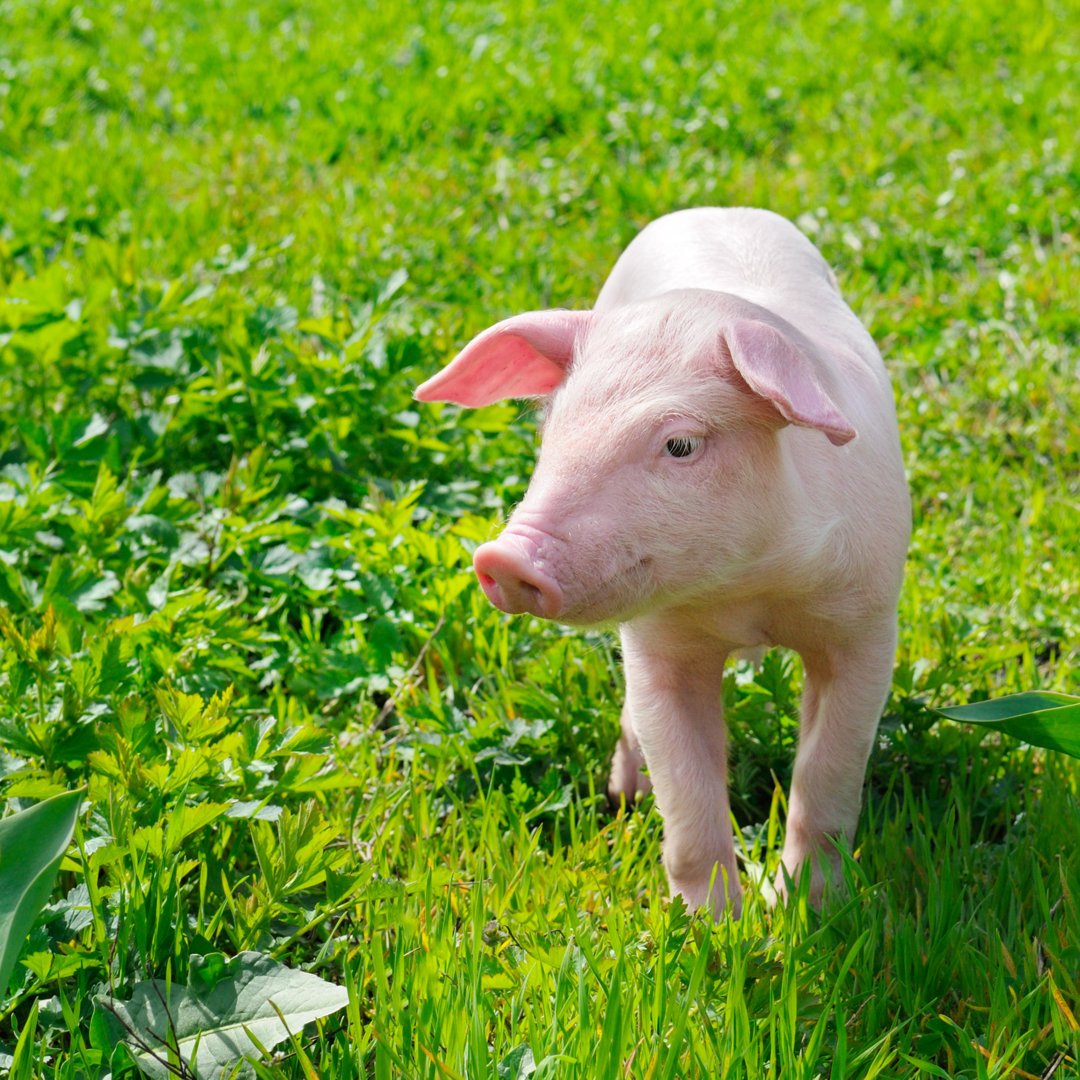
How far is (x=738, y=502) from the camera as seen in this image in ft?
7.27

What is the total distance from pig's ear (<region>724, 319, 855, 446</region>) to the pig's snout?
457mm

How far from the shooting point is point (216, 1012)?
2.17 m

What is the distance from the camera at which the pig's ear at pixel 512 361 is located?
2414 mm

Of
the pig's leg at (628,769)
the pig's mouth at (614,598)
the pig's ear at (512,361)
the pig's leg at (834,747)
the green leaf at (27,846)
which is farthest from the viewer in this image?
the pig's leg at (628,769)

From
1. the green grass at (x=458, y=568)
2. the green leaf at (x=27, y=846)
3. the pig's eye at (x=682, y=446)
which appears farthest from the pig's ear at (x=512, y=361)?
the green leaf at (x=27, y=846)

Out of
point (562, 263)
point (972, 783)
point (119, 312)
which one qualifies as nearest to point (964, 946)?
point (972, 783)

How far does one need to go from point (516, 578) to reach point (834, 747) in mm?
955

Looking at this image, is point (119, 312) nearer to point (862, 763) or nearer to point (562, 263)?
point (562, 263)

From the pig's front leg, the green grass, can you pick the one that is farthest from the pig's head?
the green grass

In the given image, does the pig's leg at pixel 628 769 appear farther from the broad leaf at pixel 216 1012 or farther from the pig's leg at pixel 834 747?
the broad leaf at pixel 216 1012

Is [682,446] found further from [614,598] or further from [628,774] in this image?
[628,774]

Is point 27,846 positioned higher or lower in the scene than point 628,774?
higher

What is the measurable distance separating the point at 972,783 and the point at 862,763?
47cm

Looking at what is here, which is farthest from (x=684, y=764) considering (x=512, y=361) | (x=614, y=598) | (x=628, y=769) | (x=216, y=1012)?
(x=216, y=1012)
